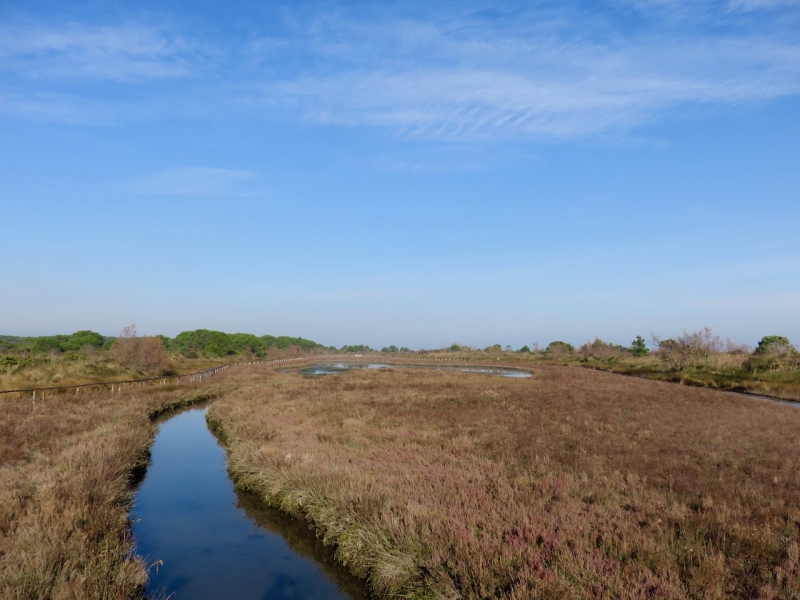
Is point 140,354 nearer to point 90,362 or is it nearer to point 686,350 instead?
point 90,362

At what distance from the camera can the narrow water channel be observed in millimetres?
9406

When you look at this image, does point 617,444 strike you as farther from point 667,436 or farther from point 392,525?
point 392,525

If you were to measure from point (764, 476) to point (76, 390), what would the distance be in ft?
135

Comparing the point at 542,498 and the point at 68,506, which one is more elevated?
the point at 542,498

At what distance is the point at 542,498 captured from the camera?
442 inches

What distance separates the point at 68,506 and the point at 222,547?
3360 mm

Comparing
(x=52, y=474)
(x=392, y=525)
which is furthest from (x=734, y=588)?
(x=52, y=474)

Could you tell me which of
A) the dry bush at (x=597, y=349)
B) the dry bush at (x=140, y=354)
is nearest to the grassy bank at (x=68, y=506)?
the dry bush at (x=140, y=354)

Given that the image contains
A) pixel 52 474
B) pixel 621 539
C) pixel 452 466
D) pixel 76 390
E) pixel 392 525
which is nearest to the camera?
pixel 621 539

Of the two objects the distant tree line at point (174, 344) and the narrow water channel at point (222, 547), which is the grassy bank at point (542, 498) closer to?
the narrow water channel at point (222, 547)

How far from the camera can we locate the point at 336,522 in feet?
36.7

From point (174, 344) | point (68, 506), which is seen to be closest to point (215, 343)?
point (174, 344)

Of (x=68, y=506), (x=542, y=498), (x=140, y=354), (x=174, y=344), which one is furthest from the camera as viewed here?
(x=174, y=344)

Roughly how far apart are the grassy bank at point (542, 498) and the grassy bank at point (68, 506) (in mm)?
3915
